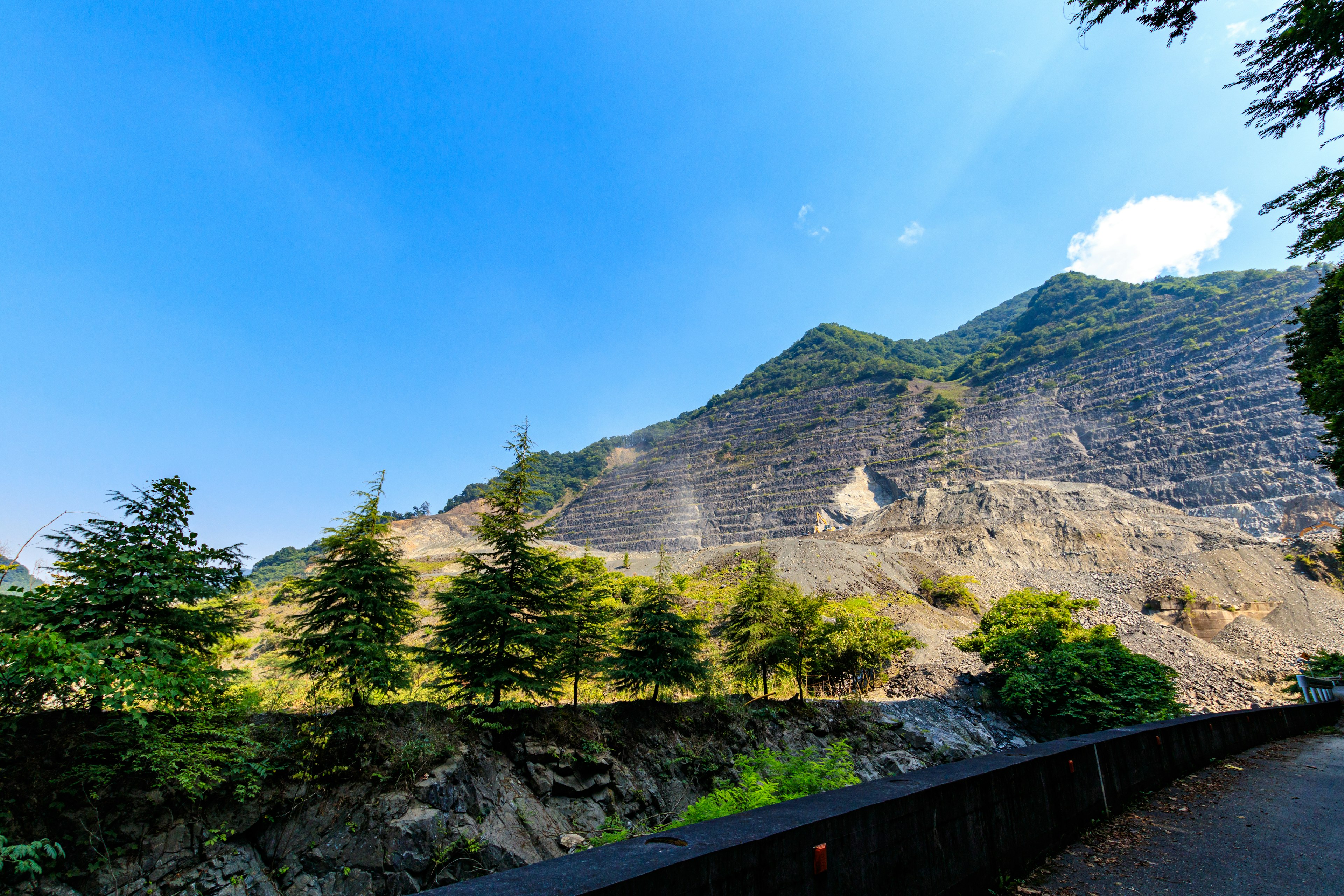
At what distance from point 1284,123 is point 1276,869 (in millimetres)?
9645

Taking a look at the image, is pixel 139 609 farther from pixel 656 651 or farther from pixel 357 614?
pixel 656 651

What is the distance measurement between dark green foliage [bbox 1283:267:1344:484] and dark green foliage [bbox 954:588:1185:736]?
13648 millimetres

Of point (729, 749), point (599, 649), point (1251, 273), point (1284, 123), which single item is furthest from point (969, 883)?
point (1251, 273)

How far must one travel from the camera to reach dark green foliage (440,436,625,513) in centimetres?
15100

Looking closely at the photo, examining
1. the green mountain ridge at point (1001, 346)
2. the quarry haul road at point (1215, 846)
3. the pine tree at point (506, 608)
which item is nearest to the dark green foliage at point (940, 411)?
the green mountain ridge at point (1001, 346)

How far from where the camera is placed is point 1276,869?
3627mm

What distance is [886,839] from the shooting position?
3100 millimetres

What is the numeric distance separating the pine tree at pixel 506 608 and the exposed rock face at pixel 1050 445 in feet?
242

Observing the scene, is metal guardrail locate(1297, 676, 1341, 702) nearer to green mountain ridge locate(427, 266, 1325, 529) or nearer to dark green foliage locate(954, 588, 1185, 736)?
dark green foliage locate(954, 588, 1185, 736)

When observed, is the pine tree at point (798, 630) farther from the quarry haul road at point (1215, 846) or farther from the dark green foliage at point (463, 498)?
the dark green foliage at point (463, 498)

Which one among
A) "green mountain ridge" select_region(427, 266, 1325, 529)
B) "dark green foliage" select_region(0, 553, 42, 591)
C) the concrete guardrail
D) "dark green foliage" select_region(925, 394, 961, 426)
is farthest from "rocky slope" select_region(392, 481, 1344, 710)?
"green mountain ridge" select_region(427, 266, 1325, 529)

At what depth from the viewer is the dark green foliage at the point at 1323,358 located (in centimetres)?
1055

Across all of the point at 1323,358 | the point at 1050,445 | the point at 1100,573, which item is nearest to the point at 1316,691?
the point at 1323,358

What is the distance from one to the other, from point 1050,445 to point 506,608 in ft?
313
